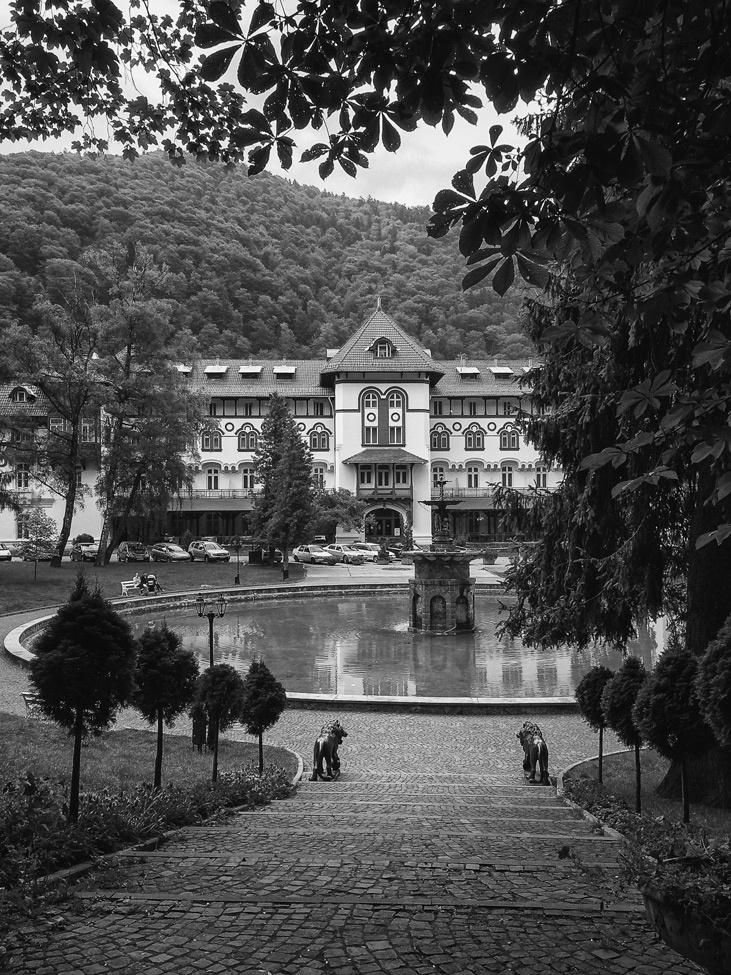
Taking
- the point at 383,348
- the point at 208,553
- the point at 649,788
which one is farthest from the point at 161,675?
the point at 383,348

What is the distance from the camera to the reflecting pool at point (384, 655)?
15.5 metres

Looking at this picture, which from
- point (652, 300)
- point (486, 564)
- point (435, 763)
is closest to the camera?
point (652, 300)

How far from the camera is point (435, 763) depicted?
10.6m

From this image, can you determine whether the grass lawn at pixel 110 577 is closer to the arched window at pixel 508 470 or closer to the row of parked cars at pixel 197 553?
the row of parked cars at pixel 197 553

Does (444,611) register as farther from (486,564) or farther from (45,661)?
(486,564)

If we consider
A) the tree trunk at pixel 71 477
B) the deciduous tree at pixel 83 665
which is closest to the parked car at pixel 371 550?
the tree trunk at pixel 71 477

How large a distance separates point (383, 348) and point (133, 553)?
23536 millimetres

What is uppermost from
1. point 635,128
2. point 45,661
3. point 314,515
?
point 314,515

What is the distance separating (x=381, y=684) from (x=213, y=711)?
276 inches

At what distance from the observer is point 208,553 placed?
41.9m

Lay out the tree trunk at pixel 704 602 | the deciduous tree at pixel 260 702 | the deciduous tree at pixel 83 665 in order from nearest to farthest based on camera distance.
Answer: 1. the deciduous tree at pixel 83 665
2. the tree trunk at pixel 704 602
3. the deciduous tree at pixel 260 702

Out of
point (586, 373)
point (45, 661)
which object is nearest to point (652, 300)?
point (45, 661)

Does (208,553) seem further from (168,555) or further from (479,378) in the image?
(479,378)

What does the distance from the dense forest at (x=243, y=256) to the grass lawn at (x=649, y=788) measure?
5558 cm
